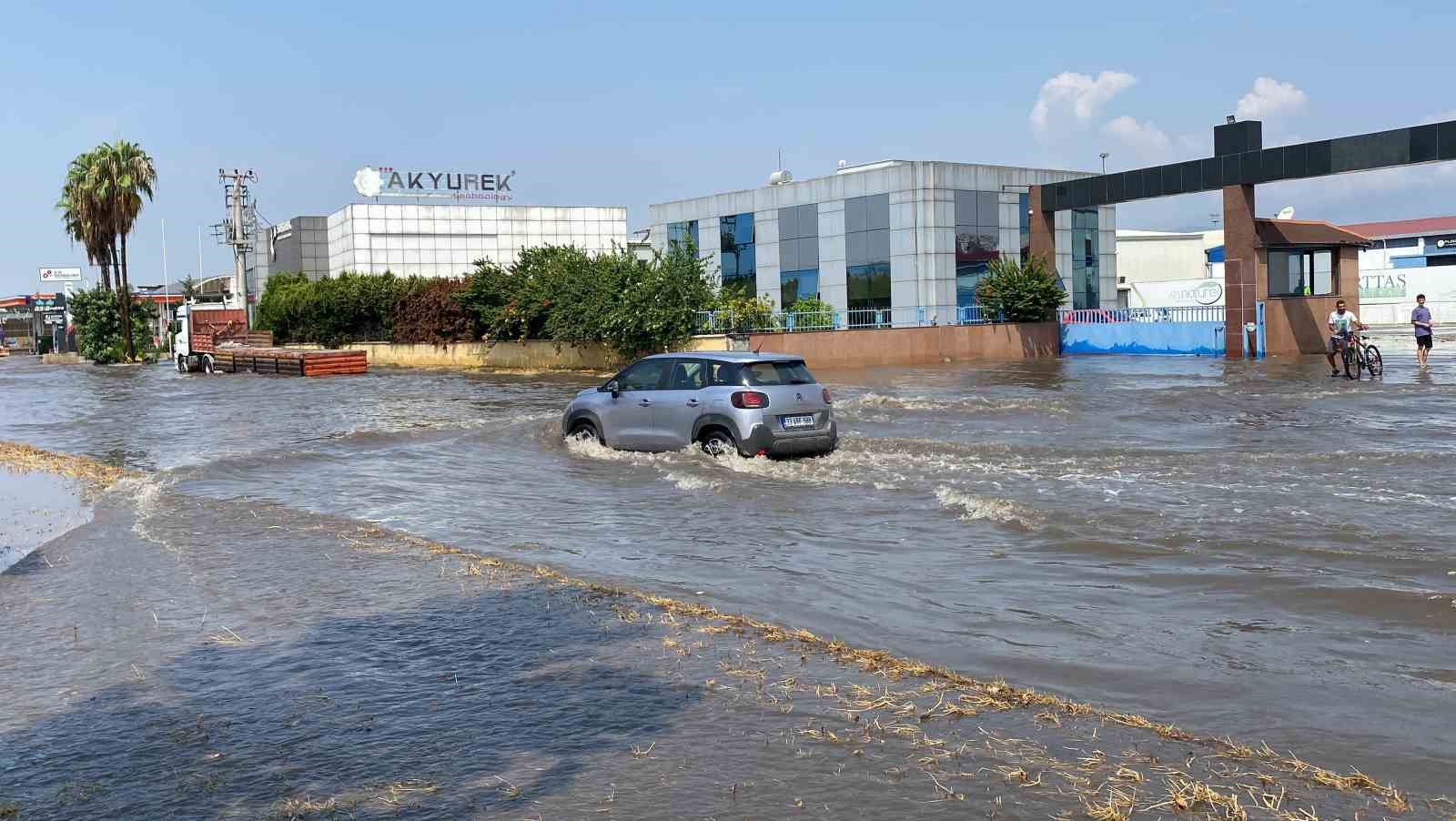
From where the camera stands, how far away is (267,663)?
683cm

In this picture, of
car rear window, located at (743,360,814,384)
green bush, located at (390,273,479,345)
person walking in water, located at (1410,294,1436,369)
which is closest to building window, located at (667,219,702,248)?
green bush, located at (390,273,479,345)

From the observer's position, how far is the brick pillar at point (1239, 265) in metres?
38.2

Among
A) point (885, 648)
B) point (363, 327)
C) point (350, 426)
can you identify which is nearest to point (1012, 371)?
point (350, 426)

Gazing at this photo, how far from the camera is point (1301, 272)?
39781 mm

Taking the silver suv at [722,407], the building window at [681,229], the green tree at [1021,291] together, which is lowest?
the silver suv at [722,407]

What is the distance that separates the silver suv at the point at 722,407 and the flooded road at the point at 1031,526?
13.4 inches

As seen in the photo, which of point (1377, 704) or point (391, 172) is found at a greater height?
point (391, 172)

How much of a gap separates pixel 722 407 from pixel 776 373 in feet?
2.86

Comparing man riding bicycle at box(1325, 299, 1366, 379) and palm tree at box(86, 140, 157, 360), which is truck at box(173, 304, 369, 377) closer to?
palm tree at box(86, 140, 157, 360)

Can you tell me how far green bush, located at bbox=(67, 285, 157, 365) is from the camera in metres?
68.5

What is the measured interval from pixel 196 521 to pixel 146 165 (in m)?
59.3

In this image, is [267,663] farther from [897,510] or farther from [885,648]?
[897,510]

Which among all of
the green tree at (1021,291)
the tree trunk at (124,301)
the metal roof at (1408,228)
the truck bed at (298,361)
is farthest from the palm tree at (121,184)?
the metal roof at (1408,228)

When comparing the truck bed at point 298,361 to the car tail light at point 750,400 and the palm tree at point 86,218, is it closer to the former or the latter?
the palm tree at point 86,218
